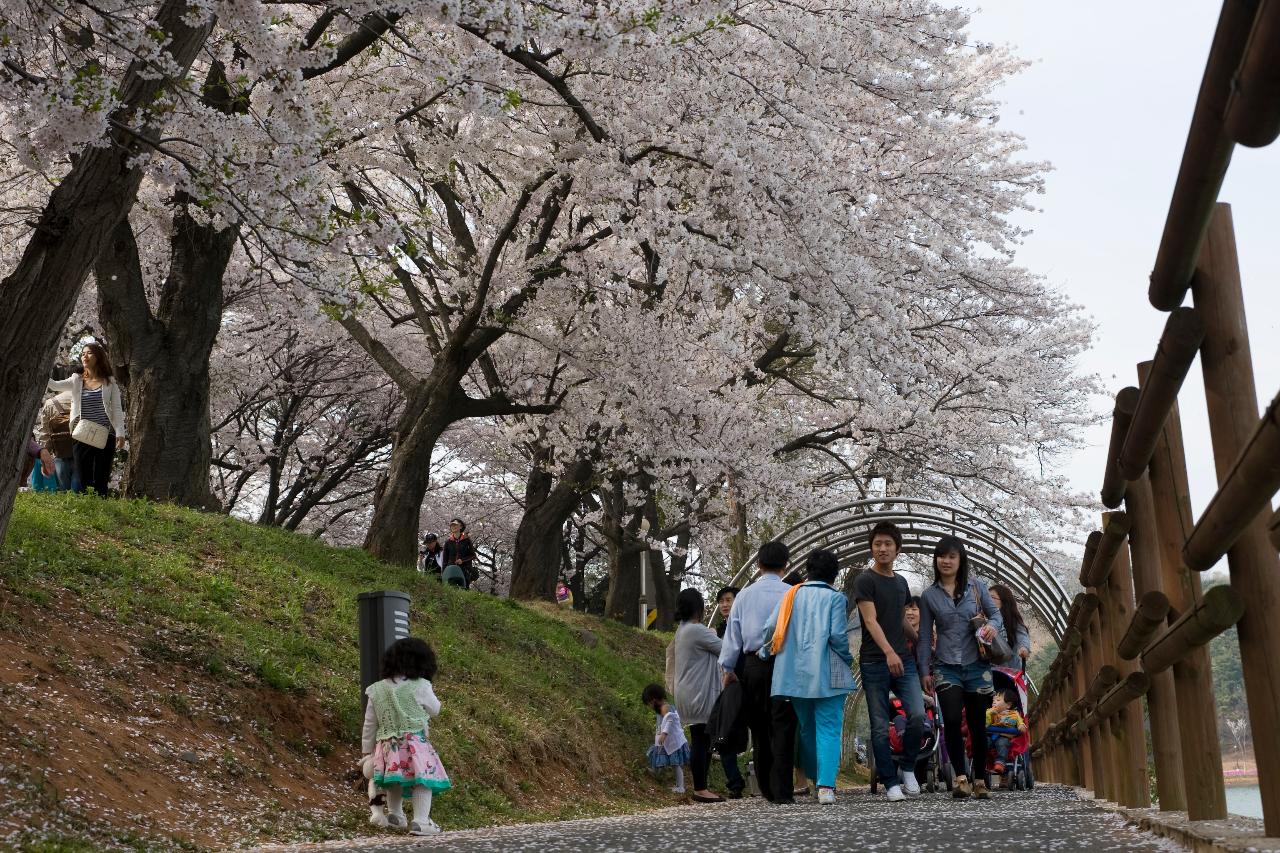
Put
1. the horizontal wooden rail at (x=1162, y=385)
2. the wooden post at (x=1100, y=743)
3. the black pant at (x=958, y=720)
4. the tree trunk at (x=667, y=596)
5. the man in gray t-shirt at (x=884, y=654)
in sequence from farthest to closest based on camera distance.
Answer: the tree trunk at (x=667, y=596), the man in gray t-shirt at (x=884, y=654), the black pant at (x=958, y=720), the wooden post at (x=1100, y=743), the horizontal wooden rail at (x=1162, y=385)

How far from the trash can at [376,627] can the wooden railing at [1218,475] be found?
477 cm

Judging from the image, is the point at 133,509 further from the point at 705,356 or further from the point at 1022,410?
the point at 1022,410

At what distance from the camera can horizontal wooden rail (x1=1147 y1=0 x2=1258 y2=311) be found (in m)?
2.01

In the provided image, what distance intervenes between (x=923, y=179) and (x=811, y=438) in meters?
4.95

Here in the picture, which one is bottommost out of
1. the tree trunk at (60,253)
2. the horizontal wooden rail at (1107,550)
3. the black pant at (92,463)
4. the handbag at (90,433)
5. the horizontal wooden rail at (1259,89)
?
the horizontal wooden rail at (1259,89)

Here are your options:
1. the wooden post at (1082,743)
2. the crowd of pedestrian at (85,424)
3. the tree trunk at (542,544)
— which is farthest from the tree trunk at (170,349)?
the wooden post at (1082,743)

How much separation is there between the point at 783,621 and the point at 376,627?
8.68ft

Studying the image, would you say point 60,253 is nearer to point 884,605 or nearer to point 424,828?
point 424,828

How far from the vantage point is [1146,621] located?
3.58 metres

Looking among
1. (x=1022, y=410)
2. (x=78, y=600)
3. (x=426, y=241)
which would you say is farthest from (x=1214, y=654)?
(x=1022, y=410)

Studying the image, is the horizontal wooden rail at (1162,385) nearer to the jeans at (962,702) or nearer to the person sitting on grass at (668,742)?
the jeans at (962,702)

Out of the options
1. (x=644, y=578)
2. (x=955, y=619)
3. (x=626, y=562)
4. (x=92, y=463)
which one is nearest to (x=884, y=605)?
(x=955, y=619)

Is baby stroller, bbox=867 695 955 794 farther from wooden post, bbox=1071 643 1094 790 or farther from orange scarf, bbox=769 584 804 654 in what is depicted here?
orange scarf, bbox=769 584 804 654

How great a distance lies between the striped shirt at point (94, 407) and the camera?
42.1 ft
